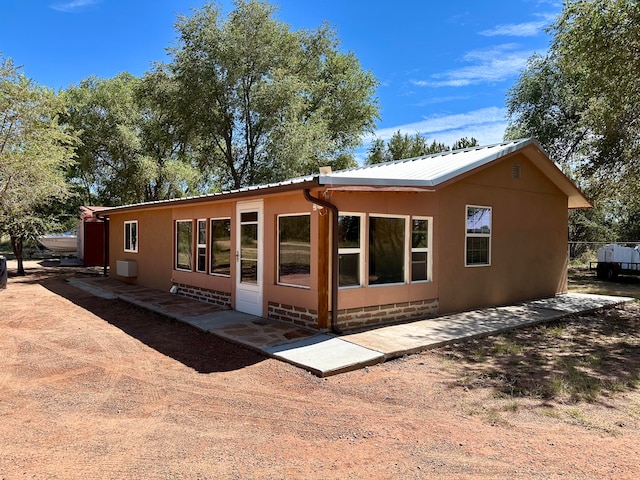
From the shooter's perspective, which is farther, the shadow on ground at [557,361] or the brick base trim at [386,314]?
the brick base trim at [386,314]

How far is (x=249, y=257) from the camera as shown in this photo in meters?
8.10

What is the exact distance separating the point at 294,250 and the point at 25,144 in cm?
1092

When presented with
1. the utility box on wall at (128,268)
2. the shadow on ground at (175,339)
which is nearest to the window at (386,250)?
the shadow on ground at (175,339)

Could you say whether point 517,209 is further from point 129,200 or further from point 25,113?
point 129,200

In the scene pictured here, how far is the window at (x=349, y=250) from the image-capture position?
22.1 ft

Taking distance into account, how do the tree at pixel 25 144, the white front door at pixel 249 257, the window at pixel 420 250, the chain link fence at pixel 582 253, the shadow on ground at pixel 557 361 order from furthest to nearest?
the chain link fence at pixel 582 253 < the tree at pixel 25 144 < the white front door at pixel 249 257 < the window at pixel 420 250 < the shadow on ground at pixel 557 361

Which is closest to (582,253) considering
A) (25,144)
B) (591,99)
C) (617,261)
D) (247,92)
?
(617,261)

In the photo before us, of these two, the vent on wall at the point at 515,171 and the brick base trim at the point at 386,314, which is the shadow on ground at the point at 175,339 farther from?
the vent on wall at the point at 515,171

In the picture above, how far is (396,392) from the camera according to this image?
4.44 metres

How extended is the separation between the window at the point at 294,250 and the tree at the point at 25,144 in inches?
386

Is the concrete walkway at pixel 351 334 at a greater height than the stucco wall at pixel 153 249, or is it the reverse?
the stucco wall at pixel 153 249

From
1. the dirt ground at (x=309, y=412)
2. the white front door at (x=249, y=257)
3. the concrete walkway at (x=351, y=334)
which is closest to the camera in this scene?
the dirt ground at (x=309, y=412)

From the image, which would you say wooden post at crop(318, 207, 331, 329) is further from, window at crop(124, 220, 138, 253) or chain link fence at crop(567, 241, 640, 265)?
chain link fence at crop(567, 241, 640, 265)

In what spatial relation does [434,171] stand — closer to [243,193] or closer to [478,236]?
[478,236]
